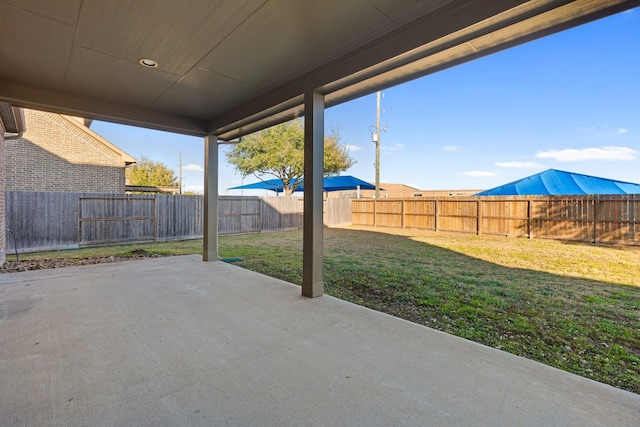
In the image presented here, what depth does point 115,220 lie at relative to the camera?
28.5ft

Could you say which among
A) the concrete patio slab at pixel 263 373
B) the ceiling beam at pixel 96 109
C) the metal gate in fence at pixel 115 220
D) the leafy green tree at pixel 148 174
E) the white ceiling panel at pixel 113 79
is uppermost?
the leafy green tree at pixel 148 174

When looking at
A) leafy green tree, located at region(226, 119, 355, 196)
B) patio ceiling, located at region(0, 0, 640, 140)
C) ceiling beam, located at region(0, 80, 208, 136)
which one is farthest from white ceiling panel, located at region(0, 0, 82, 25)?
leafy green tree, located at region(226, 119, 355, 196)

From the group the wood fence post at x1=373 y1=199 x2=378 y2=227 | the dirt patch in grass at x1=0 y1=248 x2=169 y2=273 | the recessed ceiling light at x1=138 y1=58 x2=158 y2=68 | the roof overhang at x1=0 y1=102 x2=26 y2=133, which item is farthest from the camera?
the wood fence post at x1=373 y1=199 x2=378 y2=227

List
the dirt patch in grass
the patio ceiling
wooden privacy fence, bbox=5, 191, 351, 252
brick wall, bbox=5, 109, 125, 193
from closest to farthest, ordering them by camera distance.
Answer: the patio ceiling, the dirt patch in grass, wooden privacy fence, bbox=5, 191, 351, 252, brick wall, bbox=5, 109, 125, 193

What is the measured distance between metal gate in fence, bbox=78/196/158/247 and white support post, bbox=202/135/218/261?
15.3 feet

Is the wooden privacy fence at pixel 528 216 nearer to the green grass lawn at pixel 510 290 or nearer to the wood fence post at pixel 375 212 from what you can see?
the wood fence post at pixel 375 212

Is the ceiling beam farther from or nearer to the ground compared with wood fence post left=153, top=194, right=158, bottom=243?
farther from the ground

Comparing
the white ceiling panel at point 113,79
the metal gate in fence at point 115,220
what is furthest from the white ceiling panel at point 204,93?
the metal gate in fence at point 115,220

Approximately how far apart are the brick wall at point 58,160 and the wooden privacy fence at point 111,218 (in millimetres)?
3834

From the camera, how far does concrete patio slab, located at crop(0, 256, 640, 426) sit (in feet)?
5.07

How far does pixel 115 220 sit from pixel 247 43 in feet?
26.8

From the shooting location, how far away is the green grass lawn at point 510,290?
2.54m

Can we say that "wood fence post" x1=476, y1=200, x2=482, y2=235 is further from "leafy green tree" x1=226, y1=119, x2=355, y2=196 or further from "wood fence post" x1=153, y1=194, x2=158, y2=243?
"wood fence post" x1=153, y1=194, x2=158, y2=243

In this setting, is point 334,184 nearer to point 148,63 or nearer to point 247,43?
point 148,63
